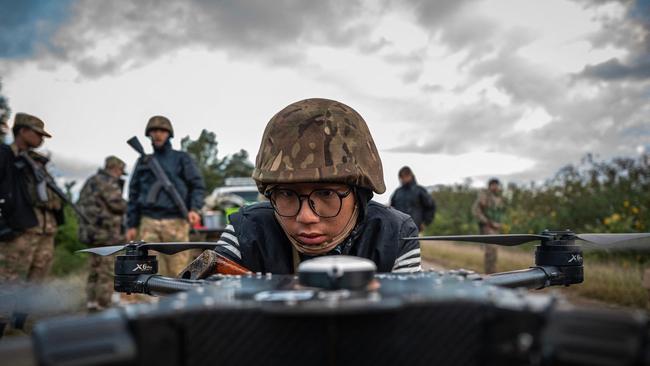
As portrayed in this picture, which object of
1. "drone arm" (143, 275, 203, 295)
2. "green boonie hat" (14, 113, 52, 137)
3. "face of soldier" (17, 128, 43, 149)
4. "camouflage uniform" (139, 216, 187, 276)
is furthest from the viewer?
"camouflage uniform" (139, 216, 187, 276)

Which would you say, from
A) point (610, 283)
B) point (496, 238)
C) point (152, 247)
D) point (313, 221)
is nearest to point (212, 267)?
point (152, 247)

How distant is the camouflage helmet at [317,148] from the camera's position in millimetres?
2143

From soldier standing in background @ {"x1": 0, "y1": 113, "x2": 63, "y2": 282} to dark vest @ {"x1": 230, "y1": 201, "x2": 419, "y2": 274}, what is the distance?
4.55m

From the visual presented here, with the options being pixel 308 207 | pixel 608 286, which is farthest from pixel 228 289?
pixel 608 286

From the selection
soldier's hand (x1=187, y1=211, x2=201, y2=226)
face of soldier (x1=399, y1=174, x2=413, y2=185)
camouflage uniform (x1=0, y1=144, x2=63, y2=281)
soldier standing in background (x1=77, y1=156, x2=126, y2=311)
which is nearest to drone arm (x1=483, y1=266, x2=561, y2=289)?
camouflage uniform (x1=0, y1=144, x2=63, y2=281)

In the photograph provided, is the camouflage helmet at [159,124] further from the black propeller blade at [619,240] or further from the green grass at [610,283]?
the black propeller blade at [619,240]

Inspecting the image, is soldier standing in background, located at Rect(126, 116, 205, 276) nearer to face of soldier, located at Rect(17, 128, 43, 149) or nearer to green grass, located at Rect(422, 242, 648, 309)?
face of soldier, located at Rect(17, 128, 43, 149)

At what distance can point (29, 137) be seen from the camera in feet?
20.4

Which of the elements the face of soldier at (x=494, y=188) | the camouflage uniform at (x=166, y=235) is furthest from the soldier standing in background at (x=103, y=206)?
the face of soldier at (x=494, y=188)

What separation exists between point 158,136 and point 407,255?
6123 millimetres

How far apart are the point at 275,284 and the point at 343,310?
1.46 feet

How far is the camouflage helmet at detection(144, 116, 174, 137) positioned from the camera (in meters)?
7.52

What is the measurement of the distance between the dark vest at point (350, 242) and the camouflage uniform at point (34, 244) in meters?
4.54

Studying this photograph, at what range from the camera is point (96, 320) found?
0.82 meters
